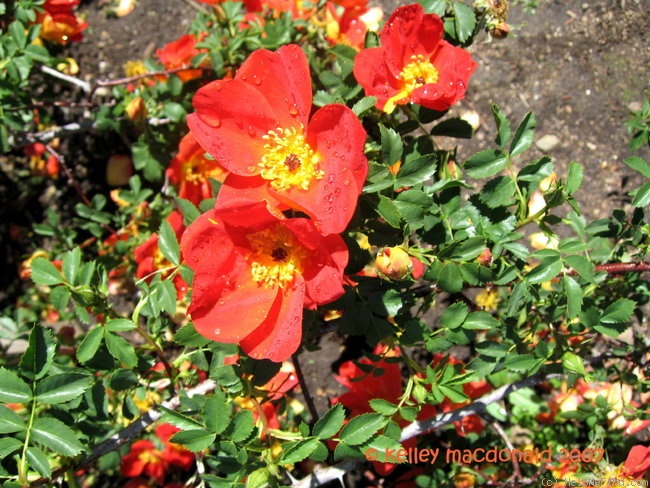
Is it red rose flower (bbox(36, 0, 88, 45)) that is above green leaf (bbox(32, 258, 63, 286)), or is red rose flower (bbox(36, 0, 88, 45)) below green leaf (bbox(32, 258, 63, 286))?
above

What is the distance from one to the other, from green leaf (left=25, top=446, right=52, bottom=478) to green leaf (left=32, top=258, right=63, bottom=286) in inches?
15.1

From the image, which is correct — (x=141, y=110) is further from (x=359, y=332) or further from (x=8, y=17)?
(x=359, y=332)

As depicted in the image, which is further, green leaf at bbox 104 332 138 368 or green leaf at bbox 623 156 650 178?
green leaf at bbox 623 156 650 178

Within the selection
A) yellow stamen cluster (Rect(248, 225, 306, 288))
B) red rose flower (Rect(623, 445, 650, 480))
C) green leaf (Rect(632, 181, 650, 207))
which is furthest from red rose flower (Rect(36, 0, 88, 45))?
red rose flower (Rect(623, 445, 650, 480))

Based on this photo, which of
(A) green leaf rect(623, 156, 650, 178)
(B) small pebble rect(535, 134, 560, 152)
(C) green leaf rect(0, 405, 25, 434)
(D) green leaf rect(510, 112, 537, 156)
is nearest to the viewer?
(C) green leaf rect(0, 405, 25, 434)

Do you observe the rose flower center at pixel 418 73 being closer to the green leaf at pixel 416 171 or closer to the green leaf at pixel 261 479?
the green leaf at pixel 416 171

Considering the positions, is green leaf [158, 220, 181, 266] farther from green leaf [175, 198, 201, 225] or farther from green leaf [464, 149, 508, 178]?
green leaf [464, 149, 508, 178]

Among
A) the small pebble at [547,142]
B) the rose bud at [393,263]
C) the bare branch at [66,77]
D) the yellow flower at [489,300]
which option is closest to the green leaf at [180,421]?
the rose bud at [393,263]

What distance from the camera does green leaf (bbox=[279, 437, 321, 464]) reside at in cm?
111

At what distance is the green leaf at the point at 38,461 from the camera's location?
1045 mm

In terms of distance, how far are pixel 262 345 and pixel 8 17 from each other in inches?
65.3

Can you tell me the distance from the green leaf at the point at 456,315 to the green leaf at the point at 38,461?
0.90 metres

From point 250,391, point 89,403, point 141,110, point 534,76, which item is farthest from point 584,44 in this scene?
point 89,403

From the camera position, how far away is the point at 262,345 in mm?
1158
